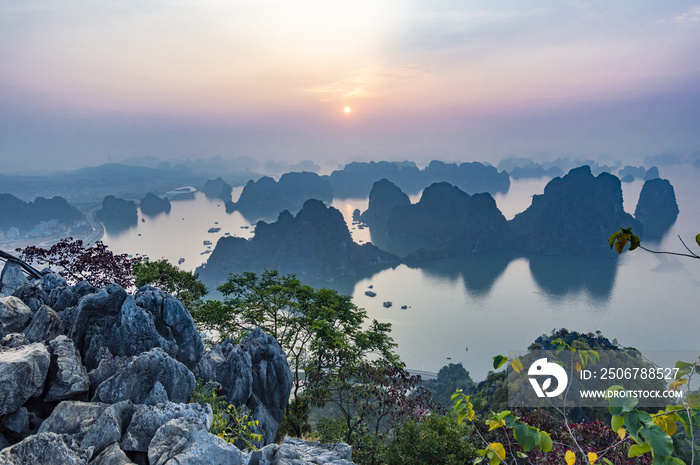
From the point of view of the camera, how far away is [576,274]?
6122 cm

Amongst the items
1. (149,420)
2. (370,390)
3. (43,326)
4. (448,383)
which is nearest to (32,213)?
(448,383)

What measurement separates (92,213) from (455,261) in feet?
324

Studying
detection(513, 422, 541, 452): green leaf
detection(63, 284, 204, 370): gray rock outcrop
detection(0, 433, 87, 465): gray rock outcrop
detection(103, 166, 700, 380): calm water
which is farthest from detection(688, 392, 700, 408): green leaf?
detection(103, 166, 700, 380): calm water

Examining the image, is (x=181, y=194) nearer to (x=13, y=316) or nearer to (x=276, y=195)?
(x=276, y=195)

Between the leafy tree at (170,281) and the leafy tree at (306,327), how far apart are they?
28.0 inches

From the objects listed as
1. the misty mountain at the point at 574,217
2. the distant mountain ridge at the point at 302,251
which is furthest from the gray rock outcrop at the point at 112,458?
the misty mountain at the point at 574,217

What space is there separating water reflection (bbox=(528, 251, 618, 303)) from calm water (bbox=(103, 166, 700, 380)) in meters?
0.14

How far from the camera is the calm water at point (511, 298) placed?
36938 millimetres

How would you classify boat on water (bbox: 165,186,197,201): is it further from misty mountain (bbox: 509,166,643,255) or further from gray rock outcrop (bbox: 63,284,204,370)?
gray rock outcrop (bbox: 63,284,204,370)

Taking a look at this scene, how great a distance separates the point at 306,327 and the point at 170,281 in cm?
502

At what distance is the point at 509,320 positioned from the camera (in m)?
41.6

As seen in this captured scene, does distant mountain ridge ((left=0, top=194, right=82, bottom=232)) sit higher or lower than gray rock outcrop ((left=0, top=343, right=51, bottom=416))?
higher

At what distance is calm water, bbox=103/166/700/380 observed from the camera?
3694cm

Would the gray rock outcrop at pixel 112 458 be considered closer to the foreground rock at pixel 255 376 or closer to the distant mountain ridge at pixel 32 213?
the foreground rock at pixel 255 376
